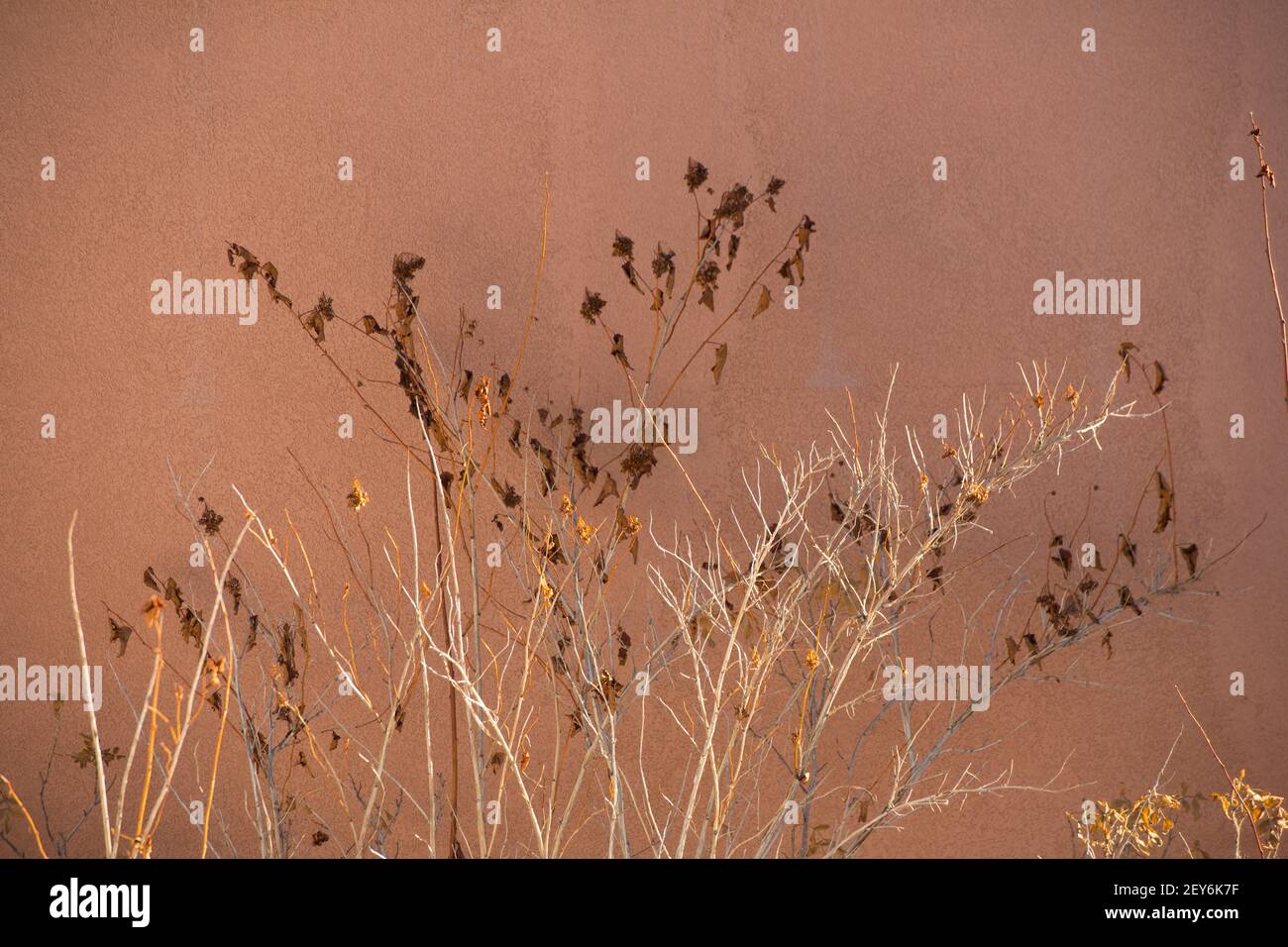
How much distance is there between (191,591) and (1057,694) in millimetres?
2555

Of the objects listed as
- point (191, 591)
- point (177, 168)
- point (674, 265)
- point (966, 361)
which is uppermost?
point (177, 168)

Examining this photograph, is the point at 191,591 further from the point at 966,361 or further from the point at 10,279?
the point at 966,361

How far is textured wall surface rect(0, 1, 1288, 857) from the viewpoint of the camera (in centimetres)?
315

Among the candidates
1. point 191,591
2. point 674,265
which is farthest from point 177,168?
point 674,265

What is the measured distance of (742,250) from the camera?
124 inches

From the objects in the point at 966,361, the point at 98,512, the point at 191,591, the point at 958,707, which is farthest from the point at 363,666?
the point at 966,361

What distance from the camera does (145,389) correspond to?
3.20 meters

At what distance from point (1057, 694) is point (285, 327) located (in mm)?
2530

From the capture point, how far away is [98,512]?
3195 millimetres

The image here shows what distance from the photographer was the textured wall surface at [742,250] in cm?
315
